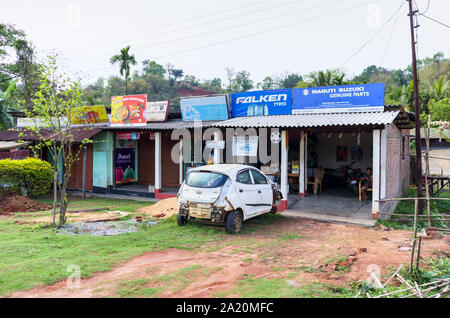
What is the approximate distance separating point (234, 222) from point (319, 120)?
16.2ft

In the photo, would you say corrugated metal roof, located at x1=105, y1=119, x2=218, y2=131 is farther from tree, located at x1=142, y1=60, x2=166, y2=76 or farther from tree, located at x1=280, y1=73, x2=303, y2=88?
tree, located at x1=142, y1=60, x2=166, y2=76

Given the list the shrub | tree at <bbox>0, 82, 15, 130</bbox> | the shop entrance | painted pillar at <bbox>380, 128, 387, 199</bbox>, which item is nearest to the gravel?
the shrub

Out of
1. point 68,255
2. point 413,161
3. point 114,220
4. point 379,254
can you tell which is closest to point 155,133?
point 114,220

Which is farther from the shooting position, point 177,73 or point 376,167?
point 177,73

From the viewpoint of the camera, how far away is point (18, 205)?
12.2m

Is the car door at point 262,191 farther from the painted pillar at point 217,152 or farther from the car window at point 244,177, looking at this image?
the painted pillar at point 217,152

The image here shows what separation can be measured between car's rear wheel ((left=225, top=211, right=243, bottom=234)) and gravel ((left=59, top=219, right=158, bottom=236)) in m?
2.46

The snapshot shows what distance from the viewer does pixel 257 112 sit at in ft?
46.2

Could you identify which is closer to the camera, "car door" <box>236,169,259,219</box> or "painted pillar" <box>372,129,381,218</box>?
"car door" <box>236,169,259,219</box>

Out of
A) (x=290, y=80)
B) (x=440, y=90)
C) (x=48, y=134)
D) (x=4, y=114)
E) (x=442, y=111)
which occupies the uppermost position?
(x=290, y=80)

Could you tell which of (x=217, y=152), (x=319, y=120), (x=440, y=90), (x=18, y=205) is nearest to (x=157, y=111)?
(x=217, y=152)

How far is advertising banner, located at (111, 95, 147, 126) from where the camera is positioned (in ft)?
51.0

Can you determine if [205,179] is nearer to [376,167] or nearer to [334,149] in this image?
[376,167]
